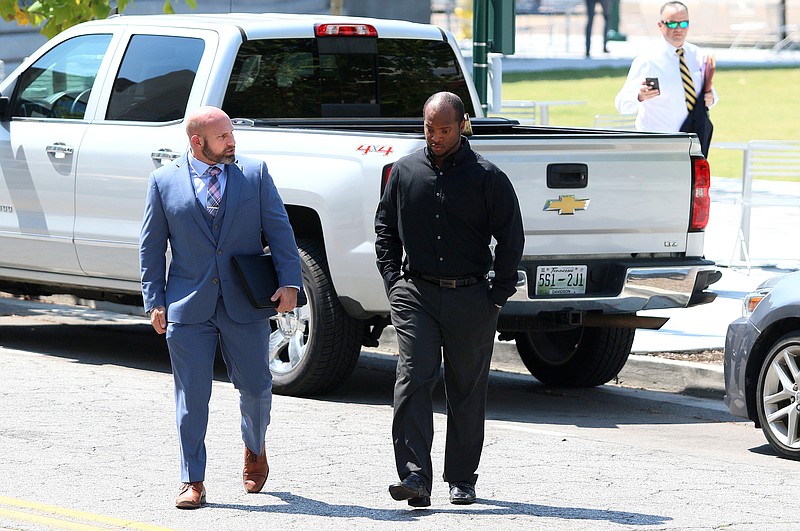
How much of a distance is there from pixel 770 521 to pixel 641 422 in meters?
2.52

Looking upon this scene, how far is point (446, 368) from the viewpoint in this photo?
6.62 meters

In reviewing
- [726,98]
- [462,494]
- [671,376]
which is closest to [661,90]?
[671,376]

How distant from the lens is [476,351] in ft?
21.7

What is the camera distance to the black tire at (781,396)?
769 cm

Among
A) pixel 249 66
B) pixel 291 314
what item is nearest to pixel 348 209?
pixel 291 314

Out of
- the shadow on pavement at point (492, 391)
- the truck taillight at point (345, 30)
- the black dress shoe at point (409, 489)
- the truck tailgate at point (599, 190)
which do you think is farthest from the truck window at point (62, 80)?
the black dress shoe at point (409, 489)

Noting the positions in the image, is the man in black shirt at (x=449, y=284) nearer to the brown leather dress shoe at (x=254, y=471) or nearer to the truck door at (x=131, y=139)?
the brown leather dress shoe at (x=254, y=471)

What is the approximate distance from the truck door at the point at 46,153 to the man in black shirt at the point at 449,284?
13.3 ft

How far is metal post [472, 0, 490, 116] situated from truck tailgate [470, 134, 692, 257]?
3.53 m

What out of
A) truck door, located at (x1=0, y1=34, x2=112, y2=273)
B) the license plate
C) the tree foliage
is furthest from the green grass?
the license plate

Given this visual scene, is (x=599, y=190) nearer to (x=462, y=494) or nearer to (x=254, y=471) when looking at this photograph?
(x=462, y=494)

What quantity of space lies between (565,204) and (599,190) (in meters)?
0.22

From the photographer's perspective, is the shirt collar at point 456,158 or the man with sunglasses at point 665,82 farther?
the man with sunglasses at point 665,82

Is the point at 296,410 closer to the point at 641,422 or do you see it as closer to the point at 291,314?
the point at 291,314
